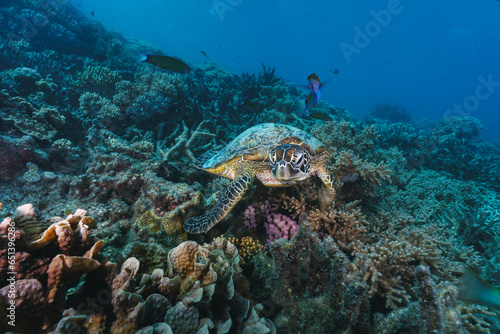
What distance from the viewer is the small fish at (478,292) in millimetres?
1952

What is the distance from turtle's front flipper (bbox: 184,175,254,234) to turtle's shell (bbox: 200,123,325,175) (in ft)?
2.66

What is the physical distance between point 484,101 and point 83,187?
148333 millimetres

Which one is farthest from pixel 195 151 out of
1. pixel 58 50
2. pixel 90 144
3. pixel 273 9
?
pixel 273 9

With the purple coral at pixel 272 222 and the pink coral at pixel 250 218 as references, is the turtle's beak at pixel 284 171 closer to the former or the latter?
the purple coral at pixel 272 222

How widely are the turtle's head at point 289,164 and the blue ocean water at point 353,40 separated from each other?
74.3 meters

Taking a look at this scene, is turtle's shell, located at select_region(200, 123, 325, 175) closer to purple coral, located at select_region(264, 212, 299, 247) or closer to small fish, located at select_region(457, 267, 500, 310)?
purple coral, located at select_region(264, 212, 299, 247)

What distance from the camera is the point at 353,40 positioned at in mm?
111312

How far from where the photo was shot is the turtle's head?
2930mm

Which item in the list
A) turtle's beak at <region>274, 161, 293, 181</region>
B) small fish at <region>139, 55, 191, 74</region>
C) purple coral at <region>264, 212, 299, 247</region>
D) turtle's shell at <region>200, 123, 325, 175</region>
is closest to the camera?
turtle's beak at <region>274, 161, 293, 181</region>

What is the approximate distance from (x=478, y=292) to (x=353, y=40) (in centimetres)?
14004

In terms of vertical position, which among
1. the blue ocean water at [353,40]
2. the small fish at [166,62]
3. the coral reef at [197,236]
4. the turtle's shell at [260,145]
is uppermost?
the blue ocean water at [353,40]

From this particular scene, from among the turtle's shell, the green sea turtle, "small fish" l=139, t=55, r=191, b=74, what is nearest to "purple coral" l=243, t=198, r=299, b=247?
the green sea turtle

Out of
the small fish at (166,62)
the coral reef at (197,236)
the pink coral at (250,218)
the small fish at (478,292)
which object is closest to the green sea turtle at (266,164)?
the coral reef at (197,236)

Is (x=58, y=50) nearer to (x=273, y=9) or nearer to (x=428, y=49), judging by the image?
(x=273, y=9)
